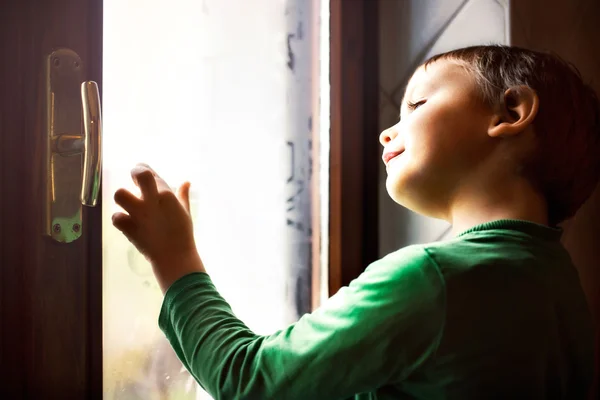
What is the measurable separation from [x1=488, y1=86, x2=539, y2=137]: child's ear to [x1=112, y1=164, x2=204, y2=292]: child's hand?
33cm

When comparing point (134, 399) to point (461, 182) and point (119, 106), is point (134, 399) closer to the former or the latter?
point (119, 106)

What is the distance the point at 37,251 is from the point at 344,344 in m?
0.33

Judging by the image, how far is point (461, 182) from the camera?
56cm

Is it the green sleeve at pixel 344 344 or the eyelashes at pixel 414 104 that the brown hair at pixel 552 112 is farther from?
the green sleeve at pixel 344 344

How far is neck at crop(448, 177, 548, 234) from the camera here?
1.77ft

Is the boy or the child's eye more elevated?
the child's eye

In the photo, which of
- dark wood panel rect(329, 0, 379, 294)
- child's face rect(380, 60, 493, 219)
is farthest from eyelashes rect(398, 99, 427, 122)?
dark wood panel rect(329, 0, 379, 294)

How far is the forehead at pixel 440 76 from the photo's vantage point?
0.57m

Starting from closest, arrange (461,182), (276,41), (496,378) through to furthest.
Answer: (496,378) < (461,182) < (276,41)

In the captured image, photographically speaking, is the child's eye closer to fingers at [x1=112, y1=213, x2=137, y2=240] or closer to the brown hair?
the brown hair

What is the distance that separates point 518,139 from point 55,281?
0.49 m

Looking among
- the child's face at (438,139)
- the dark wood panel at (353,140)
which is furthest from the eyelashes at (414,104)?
the dark wood panel at (353,140)

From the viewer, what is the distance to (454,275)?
0.45 m

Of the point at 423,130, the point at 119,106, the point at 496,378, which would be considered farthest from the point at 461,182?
the point at 119,106
